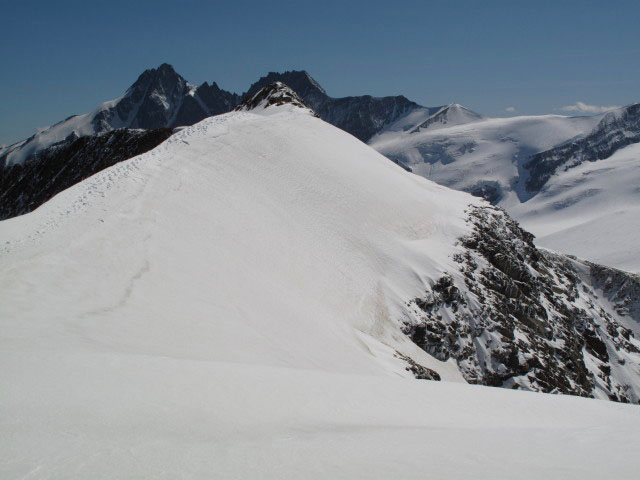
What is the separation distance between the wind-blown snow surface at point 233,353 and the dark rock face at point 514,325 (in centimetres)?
205

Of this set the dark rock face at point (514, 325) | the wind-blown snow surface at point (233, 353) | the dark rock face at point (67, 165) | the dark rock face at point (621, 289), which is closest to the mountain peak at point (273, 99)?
the dark rock face at point (67, 165)

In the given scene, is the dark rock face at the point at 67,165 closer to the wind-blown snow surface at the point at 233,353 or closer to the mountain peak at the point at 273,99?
the mountain peak at the point at 273,99

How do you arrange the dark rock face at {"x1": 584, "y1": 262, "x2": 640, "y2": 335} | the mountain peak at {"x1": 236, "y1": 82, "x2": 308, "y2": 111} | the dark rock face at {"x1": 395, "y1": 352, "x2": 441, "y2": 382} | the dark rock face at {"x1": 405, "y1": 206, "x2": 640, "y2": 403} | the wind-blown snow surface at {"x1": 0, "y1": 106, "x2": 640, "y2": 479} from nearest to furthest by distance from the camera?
the wind-blown snow surface at {"x1": 0, "y1": 106, "x2": 640, "y2": 479} → the dark rock face at {"x1": 395, "y1": 352, "x2": 441, "y2": 382} → the dark rock face at {"x1": 405, "y1": 206, "x2": 640, "y2": 403} → the mountain peak at {"x1": 236, "y1": 82, "x2": 308, "y2": 111} → the dark rock face at {"x1": 584, "y1": 262, "x2": 640, "y2": 335}

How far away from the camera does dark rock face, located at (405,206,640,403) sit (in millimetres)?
29375

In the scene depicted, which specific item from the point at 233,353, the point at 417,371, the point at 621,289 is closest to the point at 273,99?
the point at 417,371

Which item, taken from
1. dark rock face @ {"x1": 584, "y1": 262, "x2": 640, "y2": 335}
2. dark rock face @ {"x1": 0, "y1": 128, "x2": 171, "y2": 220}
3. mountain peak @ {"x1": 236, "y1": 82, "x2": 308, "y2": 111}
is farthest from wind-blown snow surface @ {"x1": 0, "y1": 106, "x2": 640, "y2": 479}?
dark rock face @ {"x1": 584, "y1": 262, "x2": 640, "y2": 335}

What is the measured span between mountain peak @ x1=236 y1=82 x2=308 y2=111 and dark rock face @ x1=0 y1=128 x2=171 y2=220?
1529cm

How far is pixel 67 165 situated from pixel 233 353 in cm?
7638

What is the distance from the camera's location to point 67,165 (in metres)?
73.4

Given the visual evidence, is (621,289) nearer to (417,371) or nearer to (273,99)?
(273,99)

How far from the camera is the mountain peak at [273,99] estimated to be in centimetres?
5344

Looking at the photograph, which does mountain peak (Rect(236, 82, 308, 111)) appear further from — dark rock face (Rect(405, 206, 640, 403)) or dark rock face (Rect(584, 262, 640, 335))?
dark rock face (Rect(584, 262, 640, 335))

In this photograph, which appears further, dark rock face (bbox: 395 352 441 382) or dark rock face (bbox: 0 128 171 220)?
dark rock face (bbox: 0 128 171 220)

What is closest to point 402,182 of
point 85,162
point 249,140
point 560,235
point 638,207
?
point 249,140
